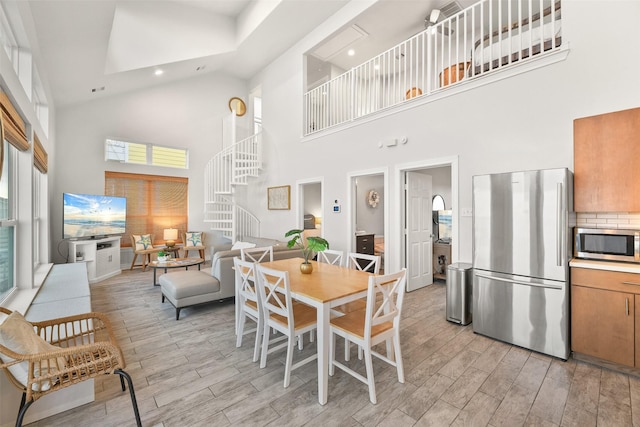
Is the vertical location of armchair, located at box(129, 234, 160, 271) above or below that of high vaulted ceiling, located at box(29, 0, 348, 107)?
below

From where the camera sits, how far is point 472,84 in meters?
3.64

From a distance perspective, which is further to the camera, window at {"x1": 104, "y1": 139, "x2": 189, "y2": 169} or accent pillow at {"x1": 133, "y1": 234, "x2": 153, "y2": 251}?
window at {"x1": 104, "y1": 139, "x2": 189, "y2": 169}

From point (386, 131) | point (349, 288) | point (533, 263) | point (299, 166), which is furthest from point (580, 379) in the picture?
point (299, 166)

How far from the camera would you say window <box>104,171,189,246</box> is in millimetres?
6562

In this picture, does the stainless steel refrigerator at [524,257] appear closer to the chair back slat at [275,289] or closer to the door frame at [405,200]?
the door frame at [405,200]

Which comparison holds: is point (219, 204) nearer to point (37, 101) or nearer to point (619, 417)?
point (37, 101)

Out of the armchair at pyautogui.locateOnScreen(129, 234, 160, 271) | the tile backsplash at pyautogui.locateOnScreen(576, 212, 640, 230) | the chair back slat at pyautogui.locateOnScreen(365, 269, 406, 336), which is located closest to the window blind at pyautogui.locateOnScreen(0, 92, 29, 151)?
the chair back slat at pyautogui.locateOnScreen(365, 269, 406, 336)

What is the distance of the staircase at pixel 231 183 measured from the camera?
661 centimetres

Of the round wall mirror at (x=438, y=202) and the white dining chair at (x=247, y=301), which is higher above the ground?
the round wall mirror at (x=438, y=202)

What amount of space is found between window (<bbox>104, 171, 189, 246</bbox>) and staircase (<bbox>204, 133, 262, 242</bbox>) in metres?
0.77

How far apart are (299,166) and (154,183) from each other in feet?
12.2

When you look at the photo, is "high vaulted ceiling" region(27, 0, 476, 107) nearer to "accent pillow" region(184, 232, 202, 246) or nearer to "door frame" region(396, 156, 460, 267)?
"door frame" region(396, 156, 460, 267)

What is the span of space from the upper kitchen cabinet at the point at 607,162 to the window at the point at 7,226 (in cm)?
535

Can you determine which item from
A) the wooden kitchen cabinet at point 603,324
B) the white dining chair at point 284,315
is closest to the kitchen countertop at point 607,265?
the wooden kitchen cabinet at point 603,324
